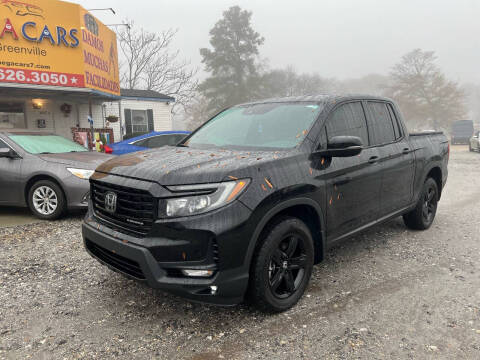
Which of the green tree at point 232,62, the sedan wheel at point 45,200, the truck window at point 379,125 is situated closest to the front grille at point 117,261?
the truck window at point 379,125

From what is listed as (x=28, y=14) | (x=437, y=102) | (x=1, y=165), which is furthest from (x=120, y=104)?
(x=437, y=102)

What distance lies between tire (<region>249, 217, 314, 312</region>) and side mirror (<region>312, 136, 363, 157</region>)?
25.9 inches

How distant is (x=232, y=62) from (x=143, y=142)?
36.7 metres

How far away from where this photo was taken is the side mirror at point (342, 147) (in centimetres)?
303

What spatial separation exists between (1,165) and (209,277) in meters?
5.02

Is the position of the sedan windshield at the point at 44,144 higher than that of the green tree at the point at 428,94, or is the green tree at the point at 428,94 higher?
the green tree at the point at 428,94

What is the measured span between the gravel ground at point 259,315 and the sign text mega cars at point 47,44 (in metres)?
8.86

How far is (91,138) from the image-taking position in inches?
566

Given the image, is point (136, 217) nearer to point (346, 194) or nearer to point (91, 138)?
point (346, 194)

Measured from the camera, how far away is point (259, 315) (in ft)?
9.51

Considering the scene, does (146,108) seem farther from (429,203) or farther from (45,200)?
(429,203)

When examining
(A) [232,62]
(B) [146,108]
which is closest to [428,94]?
(A) [232,62]

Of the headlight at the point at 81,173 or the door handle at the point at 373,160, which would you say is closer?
the door handle at the point at 373,160

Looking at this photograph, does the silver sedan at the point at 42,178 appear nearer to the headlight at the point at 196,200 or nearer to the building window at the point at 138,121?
the headlight at the point at 196,200
